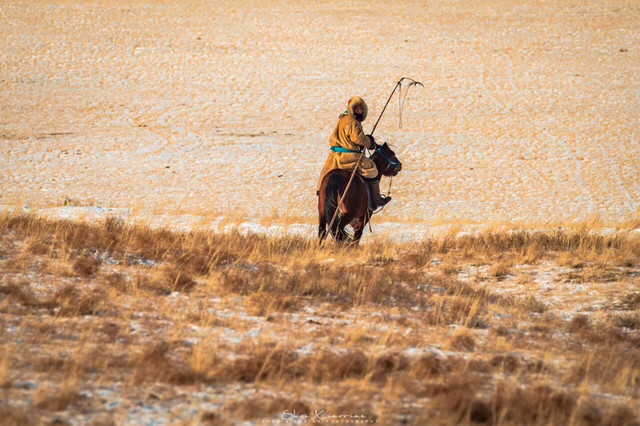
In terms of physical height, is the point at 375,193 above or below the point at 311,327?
above

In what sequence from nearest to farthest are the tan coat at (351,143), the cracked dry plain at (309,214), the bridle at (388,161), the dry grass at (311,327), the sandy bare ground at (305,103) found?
the dry grass at (311,327) < the cracked dry plain at (309,214) < the tan coat at (351,143) < the bridle at (388,161) < the sandy bare ground at (305,103)

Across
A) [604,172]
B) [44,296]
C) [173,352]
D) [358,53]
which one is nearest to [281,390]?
[173,352]

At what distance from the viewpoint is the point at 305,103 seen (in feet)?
82.8

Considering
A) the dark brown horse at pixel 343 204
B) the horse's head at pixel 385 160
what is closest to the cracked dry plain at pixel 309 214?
the dark brown horse at pixel 343 204

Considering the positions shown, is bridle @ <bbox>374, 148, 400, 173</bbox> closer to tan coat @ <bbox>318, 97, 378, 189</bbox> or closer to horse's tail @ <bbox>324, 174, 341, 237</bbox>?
tan coat @ <bbox>318, 97, 378, 189</bbox>

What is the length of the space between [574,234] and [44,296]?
7.00 meters

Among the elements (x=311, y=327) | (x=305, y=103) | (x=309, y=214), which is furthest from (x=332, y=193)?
(x=305, y=103)

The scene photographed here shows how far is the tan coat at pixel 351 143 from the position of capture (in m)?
10.5

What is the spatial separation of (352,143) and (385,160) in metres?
0.73

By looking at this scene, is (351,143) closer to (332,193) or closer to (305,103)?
(332,193)

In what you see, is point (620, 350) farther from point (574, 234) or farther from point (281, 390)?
point (574, 234)

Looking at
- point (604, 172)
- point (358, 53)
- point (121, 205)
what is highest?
point (358, 53)

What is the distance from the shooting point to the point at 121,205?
54.4ft

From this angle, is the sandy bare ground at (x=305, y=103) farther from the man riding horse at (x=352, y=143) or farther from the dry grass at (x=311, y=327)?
the dry grass at (x=311, y=327)
